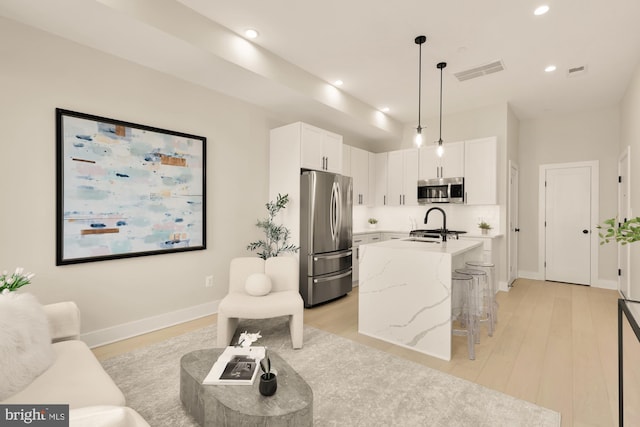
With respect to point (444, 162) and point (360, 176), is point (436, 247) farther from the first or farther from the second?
point (360, 176)

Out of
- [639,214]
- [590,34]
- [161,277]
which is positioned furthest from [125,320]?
[639,214]

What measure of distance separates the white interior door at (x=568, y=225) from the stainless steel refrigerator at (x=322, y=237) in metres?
3.97

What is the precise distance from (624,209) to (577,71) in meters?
2.19

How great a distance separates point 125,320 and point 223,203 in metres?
1.59

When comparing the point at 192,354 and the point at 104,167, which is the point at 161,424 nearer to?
the point at 192,354

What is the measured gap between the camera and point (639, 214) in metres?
3.48

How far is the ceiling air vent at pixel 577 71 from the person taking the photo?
374cm

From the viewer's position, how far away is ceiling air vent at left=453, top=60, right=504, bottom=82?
3.68 m

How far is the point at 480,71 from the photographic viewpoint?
384 cm

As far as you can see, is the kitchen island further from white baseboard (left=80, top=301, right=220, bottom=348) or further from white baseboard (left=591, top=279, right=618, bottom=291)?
white baseboard (left=591, top=279, right=618, bottom=291)

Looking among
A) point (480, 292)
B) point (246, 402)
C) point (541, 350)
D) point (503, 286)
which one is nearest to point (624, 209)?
point (503, 286)

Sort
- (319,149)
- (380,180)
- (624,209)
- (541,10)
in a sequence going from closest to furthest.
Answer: (541,10) → (319,149) → (624,209) → (380,180)

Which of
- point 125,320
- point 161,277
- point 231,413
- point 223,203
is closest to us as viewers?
point 231,413

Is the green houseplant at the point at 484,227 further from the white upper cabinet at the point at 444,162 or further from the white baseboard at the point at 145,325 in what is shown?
the white baseboard at the point at 145,325
